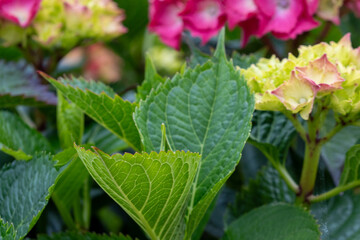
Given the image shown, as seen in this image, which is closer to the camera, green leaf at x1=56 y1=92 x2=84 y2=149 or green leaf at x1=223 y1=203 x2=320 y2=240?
green leaf at x1=223 y1=203 x2=320 y2=240

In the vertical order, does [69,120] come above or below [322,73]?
below

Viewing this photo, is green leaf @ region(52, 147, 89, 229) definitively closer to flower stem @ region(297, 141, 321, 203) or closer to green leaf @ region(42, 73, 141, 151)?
green leaf @ region(42, 73, 141, 151)

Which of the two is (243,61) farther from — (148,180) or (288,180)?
(148,180)

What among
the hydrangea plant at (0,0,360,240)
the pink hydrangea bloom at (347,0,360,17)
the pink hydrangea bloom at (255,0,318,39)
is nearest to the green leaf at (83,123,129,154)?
the hydrangea plant at (0,0,360,240)

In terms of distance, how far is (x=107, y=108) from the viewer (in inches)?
19.0

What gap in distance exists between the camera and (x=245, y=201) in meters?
0.60

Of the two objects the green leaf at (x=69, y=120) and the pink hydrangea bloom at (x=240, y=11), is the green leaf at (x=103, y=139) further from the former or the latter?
the pink hydrangea bloom at (x=240, y=11)

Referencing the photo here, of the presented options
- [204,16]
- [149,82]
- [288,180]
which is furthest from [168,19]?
[288,180]

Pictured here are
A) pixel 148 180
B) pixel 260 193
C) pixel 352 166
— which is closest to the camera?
pixel 148 180

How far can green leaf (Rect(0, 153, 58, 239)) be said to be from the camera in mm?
423

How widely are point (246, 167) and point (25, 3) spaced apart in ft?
1.28

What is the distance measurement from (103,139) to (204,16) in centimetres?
21

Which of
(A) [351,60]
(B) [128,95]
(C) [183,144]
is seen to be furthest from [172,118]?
(B) [128,95]

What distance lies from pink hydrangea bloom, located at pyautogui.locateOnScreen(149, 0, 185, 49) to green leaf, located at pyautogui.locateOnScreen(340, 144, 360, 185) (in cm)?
31
